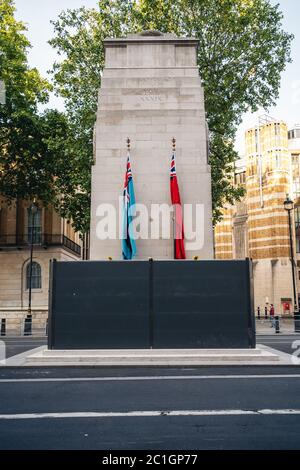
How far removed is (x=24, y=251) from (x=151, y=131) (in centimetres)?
2616

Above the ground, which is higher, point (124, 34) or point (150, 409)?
point (124, 34)

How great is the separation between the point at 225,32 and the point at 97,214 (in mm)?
18031

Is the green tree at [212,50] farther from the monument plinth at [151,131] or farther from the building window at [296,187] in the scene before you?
the building window at [296,187]

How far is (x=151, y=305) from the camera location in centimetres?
1243

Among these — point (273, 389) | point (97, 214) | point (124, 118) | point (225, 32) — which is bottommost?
point (273, 389)

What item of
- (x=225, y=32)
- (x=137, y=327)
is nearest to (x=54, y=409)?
(x=137, y=327)

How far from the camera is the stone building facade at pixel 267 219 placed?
156 feet

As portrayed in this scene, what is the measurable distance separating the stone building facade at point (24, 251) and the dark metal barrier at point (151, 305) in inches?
1005

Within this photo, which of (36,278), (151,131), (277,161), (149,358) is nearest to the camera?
(149,358)

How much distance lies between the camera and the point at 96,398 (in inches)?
302

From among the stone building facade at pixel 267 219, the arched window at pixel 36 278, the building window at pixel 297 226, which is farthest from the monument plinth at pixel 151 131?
the building window at pixel 297 226

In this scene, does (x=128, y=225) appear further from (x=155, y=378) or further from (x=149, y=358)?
(x=155, y=378)

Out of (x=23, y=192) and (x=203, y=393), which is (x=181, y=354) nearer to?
(x=203, y=393)

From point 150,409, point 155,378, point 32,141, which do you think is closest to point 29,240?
point 32,141
